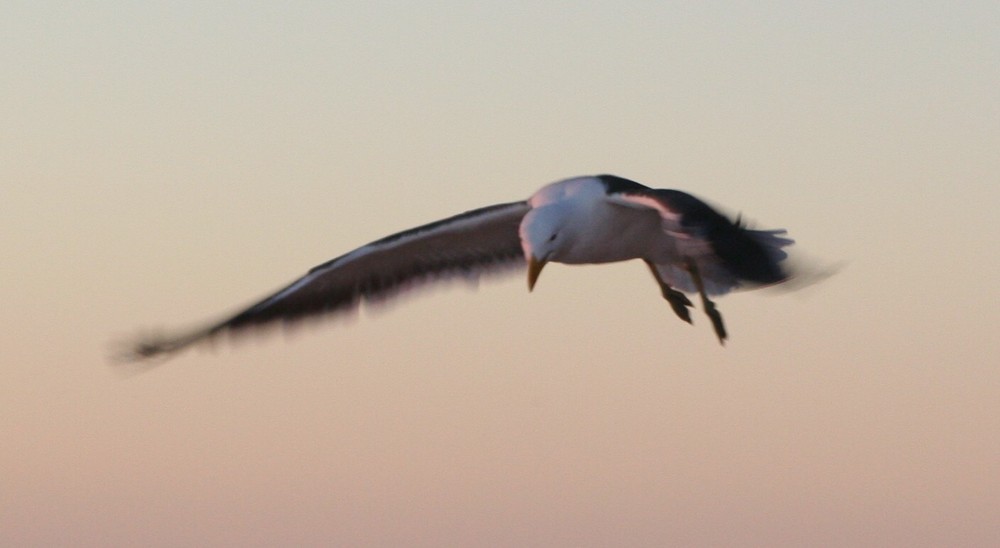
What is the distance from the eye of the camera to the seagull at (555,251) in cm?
1249

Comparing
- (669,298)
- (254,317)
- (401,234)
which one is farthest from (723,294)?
(254,317)

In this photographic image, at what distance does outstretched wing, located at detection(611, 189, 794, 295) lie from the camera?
12031mm

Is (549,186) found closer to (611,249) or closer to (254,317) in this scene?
(611,249)

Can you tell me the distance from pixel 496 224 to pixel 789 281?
3130mm

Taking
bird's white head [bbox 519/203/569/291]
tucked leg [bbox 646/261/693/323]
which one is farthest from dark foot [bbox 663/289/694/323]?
bird's white head [bbox 519/203/569/291]

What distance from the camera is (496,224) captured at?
15.0 m

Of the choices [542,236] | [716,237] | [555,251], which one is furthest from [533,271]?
[716,237]

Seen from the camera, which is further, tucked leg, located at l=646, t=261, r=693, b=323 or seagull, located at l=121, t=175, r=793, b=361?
tucked leg, located at l=646, t=261, r=693, b=323

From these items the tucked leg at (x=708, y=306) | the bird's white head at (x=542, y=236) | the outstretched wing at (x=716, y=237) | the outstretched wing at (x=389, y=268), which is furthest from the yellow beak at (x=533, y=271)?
the tucked leg at (x=708, y=306)

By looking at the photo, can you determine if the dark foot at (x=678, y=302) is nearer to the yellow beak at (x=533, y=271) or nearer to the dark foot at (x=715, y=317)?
the dark foot at (x=715, y=317)

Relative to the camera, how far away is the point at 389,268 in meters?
15.6

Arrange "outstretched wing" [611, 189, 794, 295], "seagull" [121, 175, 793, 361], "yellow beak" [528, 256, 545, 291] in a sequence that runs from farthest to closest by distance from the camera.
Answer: "yellow beak" [528, 256, 545, 291] < "seagull" [121, 175, 793, 361] < "outstretched wing" [611, 189, 794, 295]

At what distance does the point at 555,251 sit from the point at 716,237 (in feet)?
6.04

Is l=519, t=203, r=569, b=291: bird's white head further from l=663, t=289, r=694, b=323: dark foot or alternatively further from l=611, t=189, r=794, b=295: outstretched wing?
l=663, t=289, r=694, b=323: dark foot
